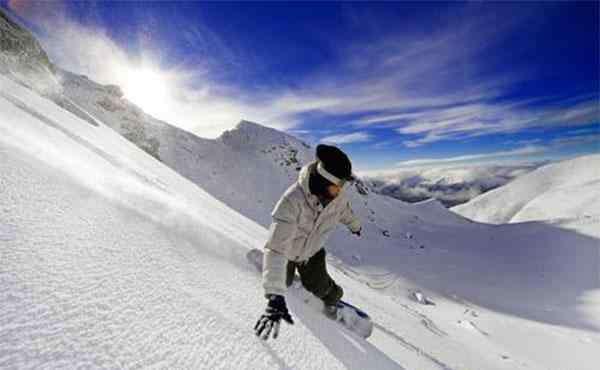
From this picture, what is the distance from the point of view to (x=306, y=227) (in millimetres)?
2037

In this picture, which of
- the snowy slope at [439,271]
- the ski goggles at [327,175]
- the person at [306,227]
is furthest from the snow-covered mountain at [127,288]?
the ski goggles at [327,175]

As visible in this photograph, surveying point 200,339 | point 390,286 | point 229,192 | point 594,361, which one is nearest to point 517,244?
point 390,286

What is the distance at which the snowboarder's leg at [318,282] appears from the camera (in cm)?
238

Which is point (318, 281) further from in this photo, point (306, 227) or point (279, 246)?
point (279, 246)

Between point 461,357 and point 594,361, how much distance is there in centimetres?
520

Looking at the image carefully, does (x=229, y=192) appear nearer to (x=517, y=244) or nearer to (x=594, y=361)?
(x=594, y=361)

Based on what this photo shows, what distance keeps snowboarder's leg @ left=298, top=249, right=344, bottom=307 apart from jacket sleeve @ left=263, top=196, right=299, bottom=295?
0.64 meters

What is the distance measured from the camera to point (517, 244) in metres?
16.8

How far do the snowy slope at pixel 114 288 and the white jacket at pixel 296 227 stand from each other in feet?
0.85

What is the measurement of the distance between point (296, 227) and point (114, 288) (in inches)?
42.6

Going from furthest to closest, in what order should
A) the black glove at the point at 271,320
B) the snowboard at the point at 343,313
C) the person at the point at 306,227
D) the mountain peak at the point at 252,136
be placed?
the mountain peak at the point at 252,136 < the snowboard at the point at 343,313 < the person at the point at 306,227 < the black glove at the point at 271,320

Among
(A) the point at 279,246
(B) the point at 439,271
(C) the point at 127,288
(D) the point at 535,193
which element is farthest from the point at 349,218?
(D) the point at 535,193

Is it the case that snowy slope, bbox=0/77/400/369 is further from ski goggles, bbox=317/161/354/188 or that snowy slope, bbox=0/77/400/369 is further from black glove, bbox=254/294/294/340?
ski goggles, bbox=317/161/354/188

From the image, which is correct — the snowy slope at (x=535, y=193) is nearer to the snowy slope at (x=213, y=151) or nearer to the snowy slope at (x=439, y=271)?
the snowy slope at (x=439, y=271)
